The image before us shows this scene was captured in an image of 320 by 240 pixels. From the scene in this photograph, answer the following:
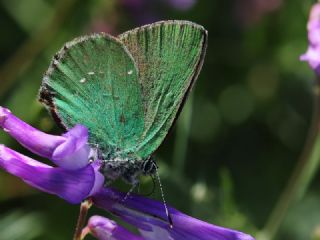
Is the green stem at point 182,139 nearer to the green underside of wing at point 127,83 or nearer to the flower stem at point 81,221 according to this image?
the green underside of wing at point 127,83

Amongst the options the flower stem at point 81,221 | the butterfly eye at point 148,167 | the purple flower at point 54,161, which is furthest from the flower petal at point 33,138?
the butterfly eye at point 148,167

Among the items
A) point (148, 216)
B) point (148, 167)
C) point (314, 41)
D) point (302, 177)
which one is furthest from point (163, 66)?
point (302, 177)

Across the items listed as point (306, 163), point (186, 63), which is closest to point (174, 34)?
point (186, 63)

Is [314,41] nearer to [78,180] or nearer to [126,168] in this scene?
[126,168]

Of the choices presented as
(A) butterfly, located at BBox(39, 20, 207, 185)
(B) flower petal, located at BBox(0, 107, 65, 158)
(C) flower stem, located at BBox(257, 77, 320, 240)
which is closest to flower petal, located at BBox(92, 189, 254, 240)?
(A) butterfly, located at BBox(39, 20, 207, 185)

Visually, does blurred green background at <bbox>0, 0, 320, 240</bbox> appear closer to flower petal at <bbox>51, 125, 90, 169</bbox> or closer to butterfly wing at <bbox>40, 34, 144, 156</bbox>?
butterfly wing at <bbox>40, 34, 144, 156</bbox>

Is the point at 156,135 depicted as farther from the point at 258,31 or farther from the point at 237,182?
the point at 258,31
